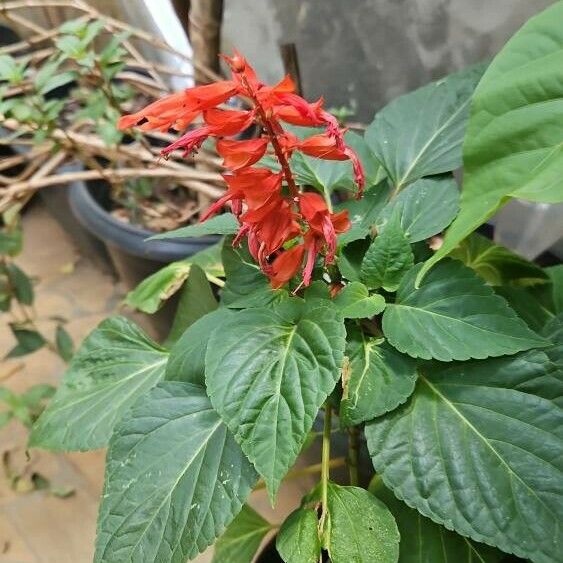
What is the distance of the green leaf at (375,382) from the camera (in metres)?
0.55

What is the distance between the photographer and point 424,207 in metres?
0.67

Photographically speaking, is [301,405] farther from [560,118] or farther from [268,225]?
[560,118]

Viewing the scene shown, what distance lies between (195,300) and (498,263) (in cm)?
36

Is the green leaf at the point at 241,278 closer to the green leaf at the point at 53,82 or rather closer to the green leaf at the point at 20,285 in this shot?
the green leaf at the point at 53,82

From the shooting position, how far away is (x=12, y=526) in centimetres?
113

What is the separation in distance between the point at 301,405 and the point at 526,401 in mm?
191

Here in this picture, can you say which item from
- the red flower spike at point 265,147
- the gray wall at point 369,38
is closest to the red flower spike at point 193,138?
the red flower spike at point 265,147

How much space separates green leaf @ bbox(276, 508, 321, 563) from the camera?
1.81 feet

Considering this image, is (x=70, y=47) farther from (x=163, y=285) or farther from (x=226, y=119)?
(x=226, y=119)

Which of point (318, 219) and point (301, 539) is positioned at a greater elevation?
point (318, 219)

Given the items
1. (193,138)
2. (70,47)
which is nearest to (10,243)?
(70,47)

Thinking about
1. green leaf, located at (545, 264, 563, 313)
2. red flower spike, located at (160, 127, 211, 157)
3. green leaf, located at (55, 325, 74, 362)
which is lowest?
green leaf, located at (545, 264, 563, 313)

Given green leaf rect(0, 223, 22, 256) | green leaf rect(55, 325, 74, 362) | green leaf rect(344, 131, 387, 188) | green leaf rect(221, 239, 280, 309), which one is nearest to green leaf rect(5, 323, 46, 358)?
green leaf rect(55, 325, 74, 362)

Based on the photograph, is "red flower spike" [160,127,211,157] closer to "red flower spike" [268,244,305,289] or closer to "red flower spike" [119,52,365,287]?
"red flower spike" [119,52,365,287]
